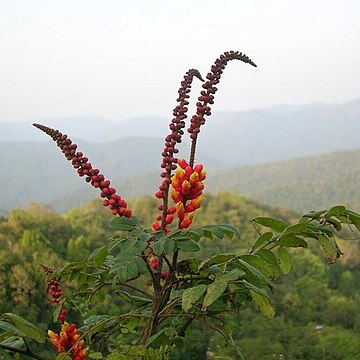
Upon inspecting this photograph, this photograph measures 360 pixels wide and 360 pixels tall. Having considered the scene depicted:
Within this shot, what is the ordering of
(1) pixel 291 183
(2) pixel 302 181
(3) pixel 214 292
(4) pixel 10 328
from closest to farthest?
(3) pixel 214 292 → (4) pixel 10 328 → (2) pixel 302 181 → (1) pixel 291 183

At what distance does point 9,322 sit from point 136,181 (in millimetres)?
146762

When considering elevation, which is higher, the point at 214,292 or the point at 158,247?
the point at 158,247

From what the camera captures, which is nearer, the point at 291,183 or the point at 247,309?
the point at 247,309

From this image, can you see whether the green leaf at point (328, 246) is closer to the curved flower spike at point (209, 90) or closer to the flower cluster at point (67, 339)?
the curved flower spike at point (209, 90)

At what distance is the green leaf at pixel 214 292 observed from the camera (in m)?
1.61

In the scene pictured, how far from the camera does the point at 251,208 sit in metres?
48.5

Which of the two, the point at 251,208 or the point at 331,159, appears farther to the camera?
the point at 331,159

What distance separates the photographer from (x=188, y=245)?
1736 mm

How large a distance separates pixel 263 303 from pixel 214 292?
0.24m

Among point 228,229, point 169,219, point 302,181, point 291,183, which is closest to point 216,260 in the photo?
point 228,229

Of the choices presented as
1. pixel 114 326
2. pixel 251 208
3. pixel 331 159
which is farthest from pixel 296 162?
A: pixel 114 326

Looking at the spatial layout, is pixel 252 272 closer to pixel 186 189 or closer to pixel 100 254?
pixel 186 189

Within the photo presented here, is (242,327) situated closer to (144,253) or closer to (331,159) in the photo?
(144,253)

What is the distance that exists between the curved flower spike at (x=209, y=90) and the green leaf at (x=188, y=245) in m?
0.33
